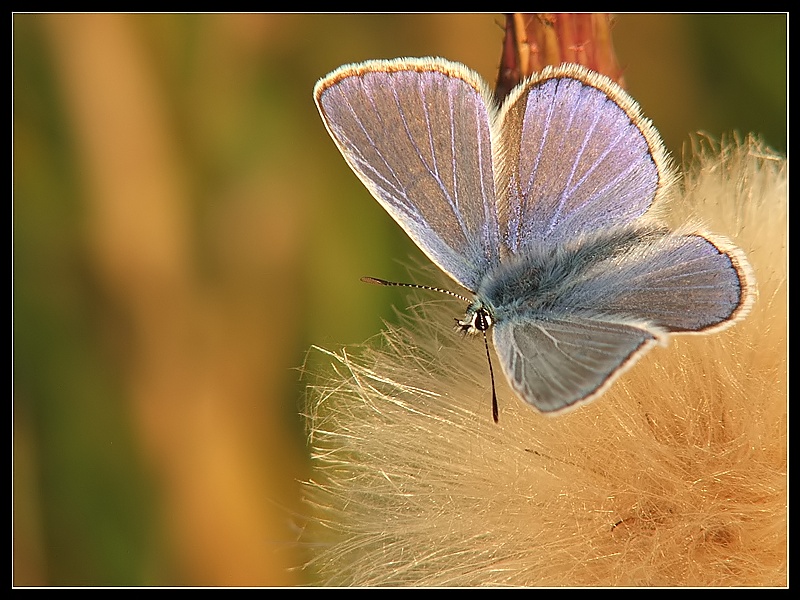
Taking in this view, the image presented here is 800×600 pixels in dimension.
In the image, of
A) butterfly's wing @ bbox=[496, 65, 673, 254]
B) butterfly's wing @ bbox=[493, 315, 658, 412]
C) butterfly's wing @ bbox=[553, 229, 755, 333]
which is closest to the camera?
butterfly's wing @ bbox=[493, 315, 658, 412]

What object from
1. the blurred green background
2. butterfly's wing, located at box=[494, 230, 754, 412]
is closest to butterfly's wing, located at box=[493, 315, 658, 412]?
butterfly's wing, located at box=[494, 230, 754, 412]

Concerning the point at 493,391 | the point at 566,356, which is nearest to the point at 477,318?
the point at 493,391

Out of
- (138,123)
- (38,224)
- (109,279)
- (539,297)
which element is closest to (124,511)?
(109,279)

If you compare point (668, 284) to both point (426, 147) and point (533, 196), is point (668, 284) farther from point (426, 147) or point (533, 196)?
point (426, 147)

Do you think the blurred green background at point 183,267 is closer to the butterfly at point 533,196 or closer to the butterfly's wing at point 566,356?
the butterfly at point 533,196

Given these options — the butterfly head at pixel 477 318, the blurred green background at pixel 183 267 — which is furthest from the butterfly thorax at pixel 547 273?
the blurred green background at pixel 183 267

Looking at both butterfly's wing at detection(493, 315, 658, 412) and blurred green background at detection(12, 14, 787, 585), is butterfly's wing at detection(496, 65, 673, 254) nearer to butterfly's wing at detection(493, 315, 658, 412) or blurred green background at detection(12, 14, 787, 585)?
butterfly's wing at detection(493, 315, 658, 412)
